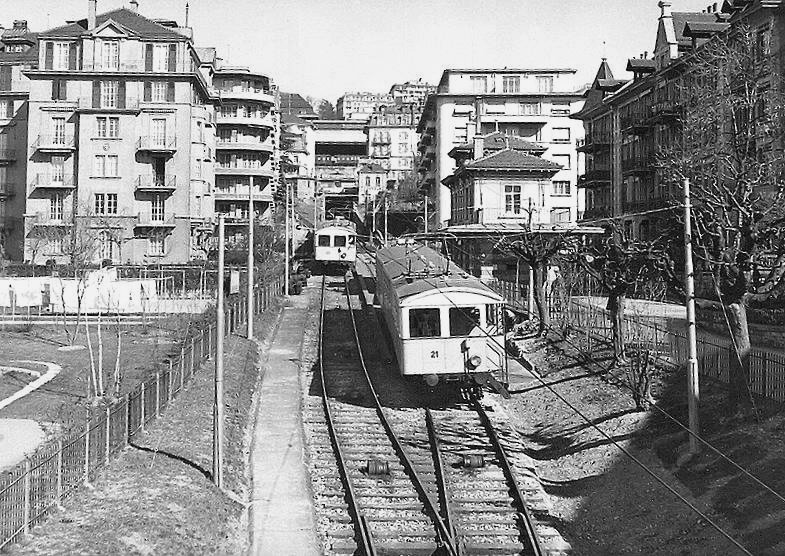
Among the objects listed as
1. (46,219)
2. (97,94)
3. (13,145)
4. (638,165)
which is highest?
(97,94)

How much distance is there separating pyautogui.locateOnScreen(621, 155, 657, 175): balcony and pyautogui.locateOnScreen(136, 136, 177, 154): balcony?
99.2 feet

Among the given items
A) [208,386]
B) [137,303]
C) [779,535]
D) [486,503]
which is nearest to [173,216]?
[137,303]

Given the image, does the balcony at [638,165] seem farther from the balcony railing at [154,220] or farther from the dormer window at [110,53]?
the dormer window at [110,53]

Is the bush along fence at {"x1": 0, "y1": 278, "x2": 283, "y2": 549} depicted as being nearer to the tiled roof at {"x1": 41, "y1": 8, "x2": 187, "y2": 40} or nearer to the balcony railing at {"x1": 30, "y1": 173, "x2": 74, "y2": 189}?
the balcony railing at {"x1": 30, "y1": 173, "x2": 74, "y2": 189}

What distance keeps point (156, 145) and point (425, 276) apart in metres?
39.5

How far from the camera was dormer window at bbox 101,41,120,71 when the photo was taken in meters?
59.3

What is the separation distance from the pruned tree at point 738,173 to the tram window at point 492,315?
550cm

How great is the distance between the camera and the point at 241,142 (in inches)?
Answer: 3093

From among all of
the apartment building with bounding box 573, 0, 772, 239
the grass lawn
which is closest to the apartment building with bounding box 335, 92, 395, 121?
the apartment building with bounding box 573, 0, 772, 239

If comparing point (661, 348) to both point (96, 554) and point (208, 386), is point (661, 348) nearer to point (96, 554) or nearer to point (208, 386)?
point (208, 386)

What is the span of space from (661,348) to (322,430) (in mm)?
11196

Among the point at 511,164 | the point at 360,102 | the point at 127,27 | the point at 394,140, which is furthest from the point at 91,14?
the point at 360,102

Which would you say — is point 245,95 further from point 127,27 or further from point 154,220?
point 154,220

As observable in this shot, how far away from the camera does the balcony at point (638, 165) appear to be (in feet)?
174
